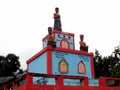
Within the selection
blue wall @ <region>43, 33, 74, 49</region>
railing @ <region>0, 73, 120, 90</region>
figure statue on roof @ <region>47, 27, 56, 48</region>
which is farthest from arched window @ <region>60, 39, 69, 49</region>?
railing @ <region>0, 73, 120, 90</region>

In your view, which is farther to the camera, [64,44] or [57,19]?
[57,19]

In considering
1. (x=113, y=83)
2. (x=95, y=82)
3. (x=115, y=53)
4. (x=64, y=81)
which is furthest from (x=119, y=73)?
(x=64, y=81)

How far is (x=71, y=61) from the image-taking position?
1881 centimetres

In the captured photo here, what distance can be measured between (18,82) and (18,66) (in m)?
16.8

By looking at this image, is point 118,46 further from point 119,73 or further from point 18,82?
point 18,82

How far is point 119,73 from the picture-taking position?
24.7 metres

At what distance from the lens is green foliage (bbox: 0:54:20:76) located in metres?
28.6

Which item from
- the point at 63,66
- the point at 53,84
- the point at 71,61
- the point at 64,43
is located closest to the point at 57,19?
the point at 64,43

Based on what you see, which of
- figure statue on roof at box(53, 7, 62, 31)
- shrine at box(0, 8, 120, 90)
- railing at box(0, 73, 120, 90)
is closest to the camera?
railing at box(0, 73, 120, 90)

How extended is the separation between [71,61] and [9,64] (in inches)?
474

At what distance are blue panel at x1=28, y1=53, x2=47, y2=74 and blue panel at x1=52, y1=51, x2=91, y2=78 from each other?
2.10 ft

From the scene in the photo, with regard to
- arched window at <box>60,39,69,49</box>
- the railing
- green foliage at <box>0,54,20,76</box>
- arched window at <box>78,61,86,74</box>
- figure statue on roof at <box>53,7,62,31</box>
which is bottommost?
the railing

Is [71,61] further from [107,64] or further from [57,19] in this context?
[107,64]

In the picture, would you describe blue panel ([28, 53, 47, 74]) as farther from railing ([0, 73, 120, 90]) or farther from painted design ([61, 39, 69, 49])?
railing ([0, 73, 120, 90])
